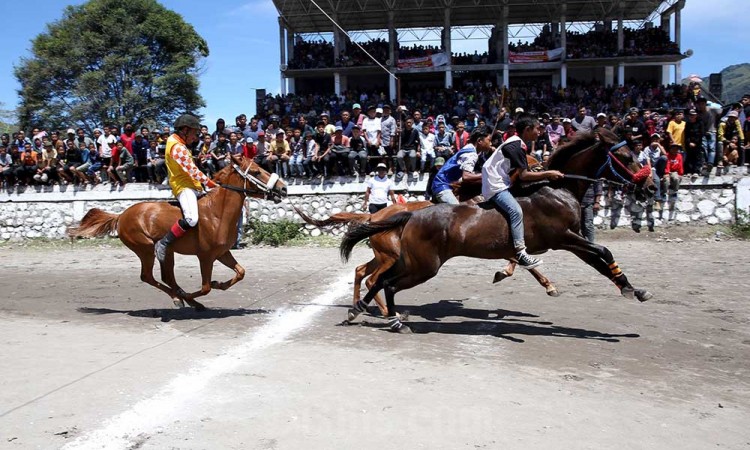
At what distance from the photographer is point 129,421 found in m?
4.62

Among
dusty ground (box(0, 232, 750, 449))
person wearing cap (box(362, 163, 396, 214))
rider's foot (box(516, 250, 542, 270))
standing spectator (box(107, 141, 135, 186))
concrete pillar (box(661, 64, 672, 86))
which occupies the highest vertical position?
concrete pillar (box(661, 64, 672, 86))

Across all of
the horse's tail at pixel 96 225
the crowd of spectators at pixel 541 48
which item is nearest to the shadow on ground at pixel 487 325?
the horse's tail at pixel 96 225

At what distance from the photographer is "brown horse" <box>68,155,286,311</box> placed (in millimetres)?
8516

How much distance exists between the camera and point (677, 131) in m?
15.9

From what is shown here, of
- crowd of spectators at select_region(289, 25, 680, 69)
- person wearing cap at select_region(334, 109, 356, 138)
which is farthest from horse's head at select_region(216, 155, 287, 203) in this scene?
crowd of spectators at select_region(289, 25, 680, 69)

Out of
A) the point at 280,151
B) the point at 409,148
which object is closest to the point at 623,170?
the point at 409,148

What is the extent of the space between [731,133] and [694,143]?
982 millimetres

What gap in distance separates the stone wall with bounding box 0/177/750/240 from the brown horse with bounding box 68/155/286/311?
412 cm

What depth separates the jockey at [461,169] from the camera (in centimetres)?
884

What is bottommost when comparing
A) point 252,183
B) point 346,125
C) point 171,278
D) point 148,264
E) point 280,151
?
point 171,278

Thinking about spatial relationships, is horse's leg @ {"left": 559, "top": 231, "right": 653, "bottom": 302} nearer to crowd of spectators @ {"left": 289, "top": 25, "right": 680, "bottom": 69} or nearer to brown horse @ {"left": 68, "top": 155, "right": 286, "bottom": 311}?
brown horse @ {"left": 68, "top": 155, "right": 286, "bottom": 311}

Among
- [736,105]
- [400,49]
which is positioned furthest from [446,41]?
[736,105]

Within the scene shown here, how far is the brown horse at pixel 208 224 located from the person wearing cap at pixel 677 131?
11019 mm

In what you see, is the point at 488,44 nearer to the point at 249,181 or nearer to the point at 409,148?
the point at 409,148
